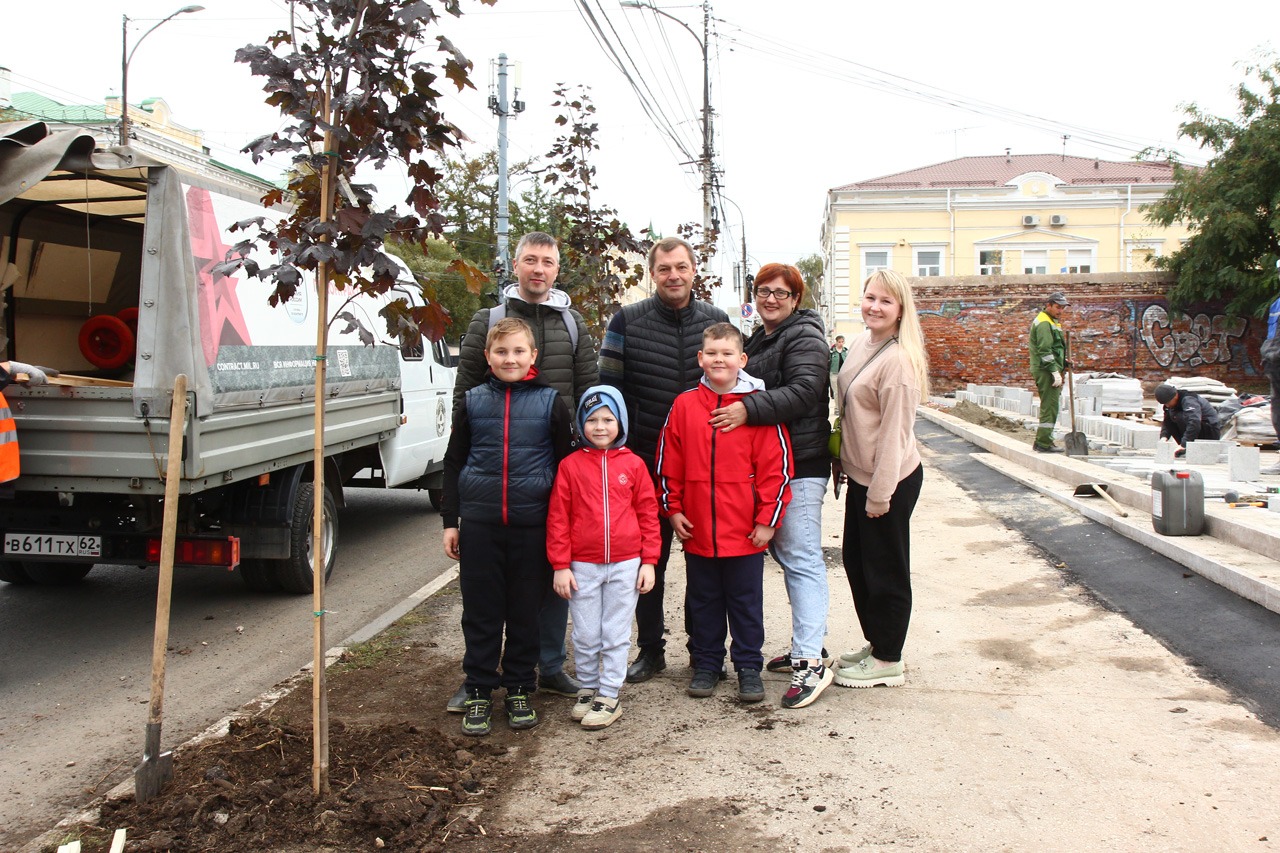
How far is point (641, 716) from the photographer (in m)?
4.32

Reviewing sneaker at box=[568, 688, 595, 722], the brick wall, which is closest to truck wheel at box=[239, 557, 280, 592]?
sneaker at box=[568, 688, 595, 722]

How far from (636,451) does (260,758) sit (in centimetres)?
212

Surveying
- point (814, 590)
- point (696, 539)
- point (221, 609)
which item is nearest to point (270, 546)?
point (221, 609)

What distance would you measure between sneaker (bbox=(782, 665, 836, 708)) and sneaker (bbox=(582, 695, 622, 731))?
778mm

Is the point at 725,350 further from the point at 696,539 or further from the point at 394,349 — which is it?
the point at 394,349

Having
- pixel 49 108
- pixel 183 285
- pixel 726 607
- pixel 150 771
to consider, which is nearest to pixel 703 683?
pixel 726 607

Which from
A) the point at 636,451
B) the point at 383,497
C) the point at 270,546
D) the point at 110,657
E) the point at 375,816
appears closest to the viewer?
the point at 375,816

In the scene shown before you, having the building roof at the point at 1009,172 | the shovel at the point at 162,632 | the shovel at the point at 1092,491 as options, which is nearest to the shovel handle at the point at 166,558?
the shovel at the point at 162,632

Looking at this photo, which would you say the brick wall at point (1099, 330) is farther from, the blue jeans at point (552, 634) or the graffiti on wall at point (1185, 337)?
the blue jeans at point (552, 634)

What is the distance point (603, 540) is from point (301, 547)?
3.25 m

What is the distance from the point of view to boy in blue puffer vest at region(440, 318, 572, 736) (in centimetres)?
418

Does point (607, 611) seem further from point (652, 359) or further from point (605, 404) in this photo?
point (652, 359)

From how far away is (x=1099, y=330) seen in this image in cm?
3166

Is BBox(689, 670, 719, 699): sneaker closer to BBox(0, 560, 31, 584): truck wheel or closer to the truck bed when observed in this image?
the truck bed
